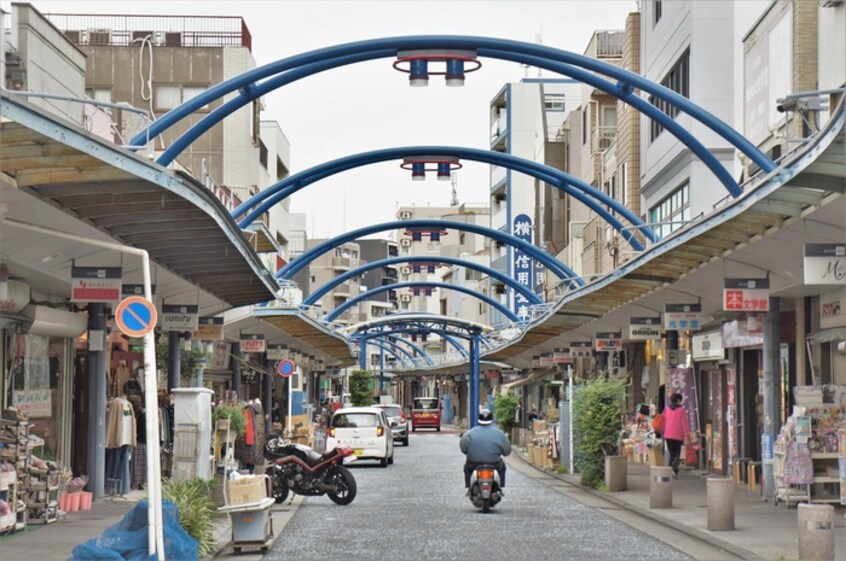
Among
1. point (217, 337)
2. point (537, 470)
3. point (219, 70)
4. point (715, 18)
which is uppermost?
point (219, 70)

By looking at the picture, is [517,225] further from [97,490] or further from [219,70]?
[97,490]

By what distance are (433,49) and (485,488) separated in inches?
367

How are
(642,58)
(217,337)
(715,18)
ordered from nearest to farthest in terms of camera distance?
(217,337) → (715,18) → (642,58)

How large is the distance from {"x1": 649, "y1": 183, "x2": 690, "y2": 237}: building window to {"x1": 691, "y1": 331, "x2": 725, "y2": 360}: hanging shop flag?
13.0ft

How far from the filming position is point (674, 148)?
42156mm

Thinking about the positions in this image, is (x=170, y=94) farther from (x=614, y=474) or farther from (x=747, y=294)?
(x=747, y=294)

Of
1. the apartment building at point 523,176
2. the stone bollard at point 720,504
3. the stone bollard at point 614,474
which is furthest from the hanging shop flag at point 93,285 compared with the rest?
the apartment building at point 523,176

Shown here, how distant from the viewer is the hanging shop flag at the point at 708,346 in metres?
34.1

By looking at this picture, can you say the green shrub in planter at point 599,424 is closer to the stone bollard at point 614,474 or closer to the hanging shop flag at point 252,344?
the stone bollard at point 614,474

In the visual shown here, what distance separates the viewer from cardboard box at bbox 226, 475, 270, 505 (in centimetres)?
1841

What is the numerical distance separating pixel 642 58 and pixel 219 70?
71.8ft

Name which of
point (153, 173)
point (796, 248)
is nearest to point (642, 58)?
point (796, 248)

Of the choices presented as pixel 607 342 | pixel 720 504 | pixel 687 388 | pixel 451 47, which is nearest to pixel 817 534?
pixel 720 504

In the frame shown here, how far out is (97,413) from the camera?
82.8 feet
